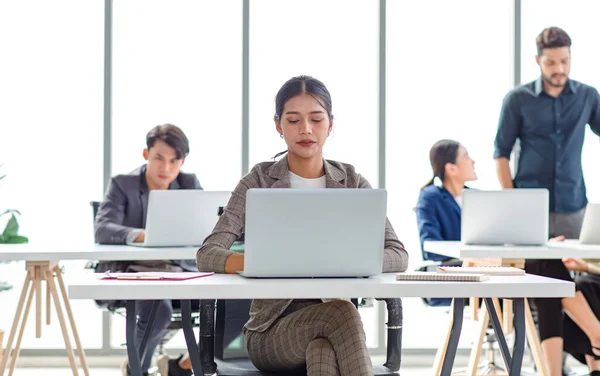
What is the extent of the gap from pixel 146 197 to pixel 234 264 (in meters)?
2.24

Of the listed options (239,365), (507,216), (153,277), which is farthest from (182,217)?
(153,277)

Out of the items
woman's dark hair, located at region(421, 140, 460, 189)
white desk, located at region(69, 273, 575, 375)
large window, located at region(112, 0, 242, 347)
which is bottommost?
white desk, located at region(69, 273, 575, 375)

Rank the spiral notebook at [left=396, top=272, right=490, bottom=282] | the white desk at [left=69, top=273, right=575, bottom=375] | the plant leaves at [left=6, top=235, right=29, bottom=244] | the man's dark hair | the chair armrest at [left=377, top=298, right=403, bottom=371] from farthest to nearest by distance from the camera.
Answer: the plant leaves at [left=6, top=235, right=29, bottom=244] < the man's dark hair < the chair armrest at [left=377, top=298, right=403, bottom=371] < the spiral notebook at [left=396, top=272, right=490, bottom=282] < the white desk at [left=69, top=273, right=575, bottom=375]

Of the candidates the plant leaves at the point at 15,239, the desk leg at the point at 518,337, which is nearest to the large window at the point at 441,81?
the plant leaves at the point at 15,239

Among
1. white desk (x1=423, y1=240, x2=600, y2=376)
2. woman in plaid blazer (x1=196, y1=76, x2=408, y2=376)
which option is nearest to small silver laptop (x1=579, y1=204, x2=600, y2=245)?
white desk (x1=423, y1=240, x2=600, y2=376)

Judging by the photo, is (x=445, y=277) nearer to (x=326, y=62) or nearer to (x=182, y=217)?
(x=182, y=217)

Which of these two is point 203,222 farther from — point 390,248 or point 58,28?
point 58,28

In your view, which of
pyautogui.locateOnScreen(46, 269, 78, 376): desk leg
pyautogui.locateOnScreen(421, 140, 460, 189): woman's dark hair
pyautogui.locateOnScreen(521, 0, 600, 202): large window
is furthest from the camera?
pyautogui.locateOnScreen(521, 0, 600, 202): large window

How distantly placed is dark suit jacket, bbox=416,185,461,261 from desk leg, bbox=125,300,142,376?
2.39 meters

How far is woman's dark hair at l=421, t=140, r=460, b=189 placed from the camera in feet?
15.1

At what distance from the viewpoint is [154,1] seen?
5.48 metres

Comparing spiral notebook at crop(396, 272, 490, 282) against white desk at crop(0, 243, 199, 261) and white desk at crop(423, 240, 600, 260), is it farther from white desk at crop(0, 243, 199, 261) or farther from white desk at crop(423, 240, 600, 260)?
white desk at crop(0, 243, 199, 261)

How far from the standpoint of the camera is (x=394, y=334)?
2.32 meters

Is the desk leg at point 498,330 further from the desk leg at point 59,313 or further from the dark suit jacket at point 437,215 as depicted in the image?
the desk leg at point 59,313
